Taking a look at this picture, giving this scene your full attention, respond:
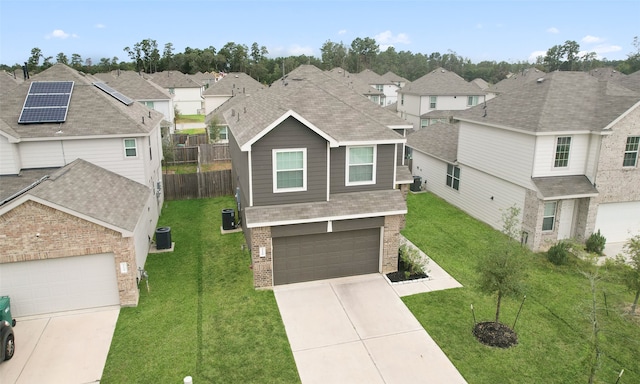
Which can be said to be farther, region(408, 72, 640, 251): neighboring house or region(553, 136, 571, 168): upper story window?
region(553, 136, 571, 168): upper story window

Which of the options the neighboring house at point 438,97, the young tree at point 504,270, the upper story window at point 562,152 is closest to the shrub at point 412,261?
the young tree at point 504,270

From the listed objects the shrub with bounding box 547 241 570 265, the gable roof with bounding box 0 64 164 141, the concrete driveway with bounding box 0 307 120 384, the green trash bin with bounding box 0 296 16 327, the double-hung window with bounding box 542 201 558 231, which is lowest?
the concrete driveway with bounding box 0 307 120 384

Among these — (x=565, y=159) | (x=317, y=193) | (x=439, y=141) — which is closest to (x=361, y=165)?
(x=317, y=193)

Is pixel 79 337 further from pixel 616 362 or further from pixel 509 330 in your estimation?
pixel 616 362

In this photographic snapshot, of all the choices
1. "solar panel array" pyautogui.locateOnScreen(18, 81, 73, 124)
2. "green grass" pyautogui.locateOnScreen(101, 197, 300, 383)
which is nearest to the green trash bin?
"green grass" pyautogui.locateOnScreen(101, 197, 300, 383)

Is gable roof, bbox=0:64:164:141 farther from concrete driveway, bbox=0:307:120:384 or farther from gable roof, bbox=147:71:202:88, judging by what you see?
gable roof, bbox=147:71:202:88
